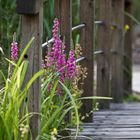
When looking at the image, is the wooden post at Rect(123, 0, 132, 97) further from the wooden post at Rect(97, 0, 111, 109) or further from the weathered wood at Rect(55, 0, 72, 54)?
the weathered wood at Rect(55, 0, 72, 54)

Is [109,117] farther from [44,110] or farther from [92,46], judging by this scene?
[44,110]

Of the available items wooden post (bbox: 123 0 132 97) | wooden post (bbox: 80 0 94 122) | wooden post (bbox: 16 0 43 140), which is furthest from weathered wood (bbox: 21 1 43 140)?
wooden post (bbox: 123 0 132 97)

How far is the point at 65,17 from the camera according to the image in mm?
4324

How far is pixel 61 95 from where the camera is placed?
13.3 feet

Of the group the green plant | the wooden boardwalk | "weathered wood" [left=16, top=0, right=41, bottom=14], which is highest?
"weathered wood" [left=16, top=0, right=41, bottom=14]

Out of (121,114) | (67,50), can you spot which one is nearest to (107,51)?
(121,114)

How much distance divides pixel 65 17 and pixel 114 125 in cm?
120

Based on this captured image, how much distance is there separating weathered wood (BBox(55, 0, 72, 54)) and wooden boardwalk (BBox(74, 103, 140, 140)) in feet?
2.25

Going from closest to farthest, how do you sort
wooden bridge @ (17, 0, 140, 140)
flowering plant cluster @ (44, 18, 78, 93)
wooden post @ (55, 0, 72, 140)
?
wooden bridge @ (17, 0, 140, 140), flowering plant cluster @ (44, 18, 78, 93), wooden post @ (55, 0, 72, 140)

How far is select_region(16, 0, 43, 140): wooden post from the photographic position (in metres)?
3.23

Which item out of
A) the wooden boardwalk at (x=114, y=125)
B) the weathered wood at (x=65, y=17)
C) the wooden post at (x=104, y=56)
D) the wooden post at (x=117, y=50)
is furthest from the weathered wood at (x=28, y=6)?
the wooden post at (x=117, y=50)

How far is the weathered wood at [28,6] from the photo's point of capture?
315 cm

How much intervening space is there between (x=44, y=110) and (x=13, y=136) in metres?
0.43

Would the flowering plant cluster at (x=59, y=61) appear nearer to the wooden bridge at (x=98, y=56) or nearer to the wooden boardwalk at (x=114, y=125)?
the wooden bridge at (x=98, y=56)
